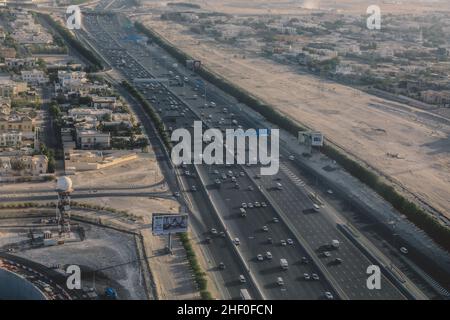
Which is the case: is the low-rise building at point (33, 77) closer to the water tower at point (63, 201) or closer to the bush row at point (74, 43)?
the bush row at point (74, 43)

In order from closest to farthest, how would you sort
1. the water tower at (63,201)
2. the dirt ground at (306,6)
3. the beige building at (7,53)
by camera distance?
the water tower at (63,201), the beige building at (7,53), the dirt ground at (306,6)

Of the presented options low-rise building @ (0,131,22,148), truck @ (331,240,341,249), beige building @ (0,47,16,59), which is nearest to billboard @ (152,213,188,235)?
truck @ (331,240,341,249)

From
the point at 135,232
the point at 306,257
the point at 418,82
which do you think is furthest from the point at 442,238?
the point at 418,82

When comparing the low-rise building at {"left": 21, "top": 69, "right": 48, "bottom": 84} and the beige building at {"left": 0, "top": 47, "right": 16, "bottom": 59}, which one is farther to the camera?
the beige building at {"left": 0, "top": 47, "right": 16, "bottom": 59}

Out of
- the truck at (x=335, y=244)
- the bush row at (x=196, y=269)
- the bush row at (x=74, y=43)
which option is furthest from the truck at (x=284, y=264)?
the bush row at (x=74, y=43)

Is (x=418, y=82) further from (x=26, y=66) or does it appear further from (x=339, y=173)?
(x=26, y=66)

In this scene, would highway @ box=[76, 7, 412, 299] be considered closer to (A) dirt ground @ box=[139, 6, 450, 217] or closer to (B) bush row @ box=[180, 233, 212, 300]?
(B) bush row @ box=[180, 233, 212, 300]
